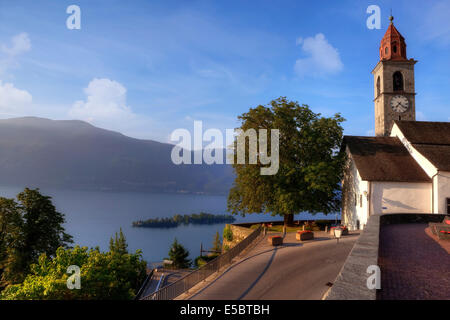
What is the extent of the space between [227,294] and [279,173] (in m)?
19.4

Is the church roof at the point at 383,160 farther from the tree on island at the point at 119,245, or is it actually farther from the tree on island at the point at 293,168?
the tree on island at the point at 119,245

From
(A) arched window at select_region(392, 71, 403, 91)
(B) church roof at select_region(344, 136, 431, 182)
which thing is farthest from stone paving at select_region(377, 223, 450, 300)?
(A) arched window at select_region(392, 71, 403, 91)

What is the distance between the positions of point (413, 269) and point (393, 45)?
45797 mm

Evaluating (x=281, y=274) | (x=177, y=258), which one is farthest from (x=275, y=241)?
(x=177, y=258)

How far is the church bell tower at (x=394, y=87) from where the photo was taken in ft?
138

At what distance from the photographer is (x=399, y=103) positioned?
42.2 meters

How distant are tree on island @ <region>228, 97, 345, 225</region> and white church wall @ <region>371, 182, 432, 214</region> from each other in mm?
4153

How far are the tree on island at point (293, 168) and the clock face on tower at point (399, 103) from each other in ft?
56.9

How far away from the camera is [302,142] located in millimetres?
29672

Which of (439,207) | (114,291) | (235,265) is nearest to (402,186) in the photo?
(439,207)

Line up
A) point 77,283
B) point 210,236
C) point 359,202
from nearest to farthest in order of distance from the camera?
point 77,283 < point 359,202 < point 210,236

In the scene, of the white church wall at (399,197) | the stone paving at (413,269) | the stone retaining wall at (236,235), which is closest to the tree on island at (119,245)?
the stone retaining wall at (236,235)

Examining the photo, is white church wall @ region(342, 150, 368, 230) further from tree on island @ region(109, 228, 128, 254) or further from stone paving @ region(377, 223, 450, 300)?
tree on island @ region(109, 228, 128, 254)

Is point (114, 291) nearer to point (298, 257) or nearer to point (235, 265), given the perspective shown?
point (235, 265)
